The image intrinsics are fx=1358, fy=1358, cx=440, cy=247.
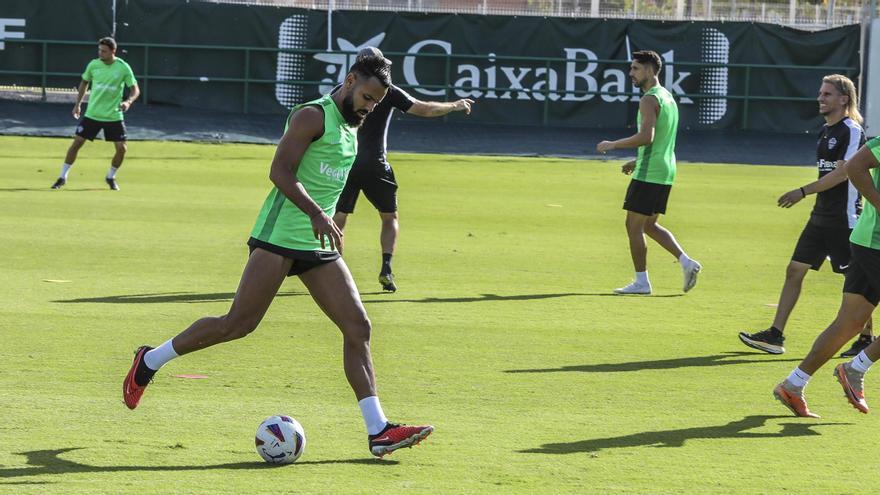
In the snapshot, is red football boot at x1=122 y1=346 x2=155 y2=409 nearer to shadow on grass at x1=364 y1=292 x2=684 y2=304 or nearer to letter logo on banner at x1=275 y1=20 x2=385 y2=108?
shadow on grass at x1=364 y1=292 x2=684 y2=304

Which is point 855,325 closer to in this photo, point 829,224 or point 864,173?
point 864,173

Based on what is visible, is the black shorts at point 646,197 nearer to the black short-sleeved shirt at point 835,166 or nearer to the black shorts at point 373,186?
the black shorts at point 373,186

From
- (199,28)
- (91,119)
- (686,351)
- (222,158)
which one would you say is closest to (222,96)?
(199,28)

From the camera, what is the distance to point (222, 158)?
26219mm

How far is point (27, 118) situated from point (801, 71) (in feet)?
61.6

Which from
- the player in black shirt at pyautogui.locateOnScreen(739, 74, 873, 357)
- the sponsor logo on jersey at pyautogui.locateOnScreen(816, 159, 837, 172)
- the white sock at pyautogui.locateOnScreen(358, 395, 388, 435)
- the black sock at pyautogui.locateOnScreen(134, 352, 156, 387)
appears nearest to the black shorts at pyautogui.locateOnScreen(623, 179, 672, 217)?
the player in black shirt at pyautogui.locateOnScreen(739, 74, 873, 357)

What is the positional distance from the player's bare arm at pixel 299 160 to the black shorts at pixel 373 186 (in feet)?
18.8

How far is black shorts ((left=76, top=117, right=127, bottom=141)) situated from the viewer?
2077 centimetres

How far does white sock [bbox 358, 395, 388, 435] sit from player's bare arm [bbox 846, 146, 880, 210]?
10.1 feet

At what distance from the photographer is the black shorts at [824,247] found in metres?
10.0

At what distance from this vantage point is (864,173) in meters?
7.73

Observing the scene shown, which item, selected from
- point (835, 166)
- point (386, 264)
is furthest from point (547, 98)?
point (835, 166)

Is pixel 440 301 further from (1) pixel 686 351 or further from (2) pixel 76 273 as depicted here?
(2) pixel 76 273

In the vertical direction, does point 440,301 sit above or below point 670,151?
below
